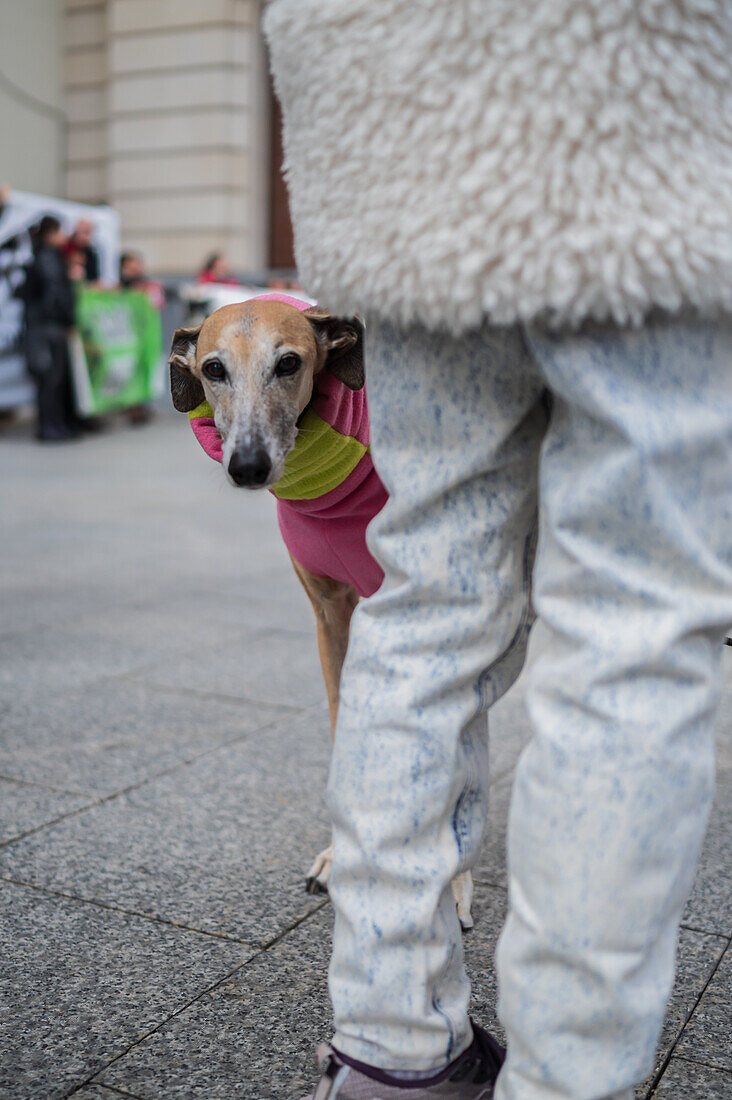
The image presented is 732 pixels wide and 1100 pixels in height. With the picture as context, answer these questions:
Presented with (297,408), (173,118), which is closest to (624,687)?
(297,408)

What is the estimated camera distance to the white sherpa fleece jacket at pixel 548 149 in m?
1.05

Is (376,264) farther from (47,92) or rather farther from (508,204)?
(47,92)

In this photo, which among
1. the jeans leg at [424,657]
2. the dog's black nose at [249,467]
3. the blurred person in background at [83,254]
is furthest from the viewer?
the blurred person in background at [83,254]

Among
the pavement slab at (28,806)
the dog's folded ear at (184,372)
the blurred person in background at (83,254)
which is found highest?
the blurred person in background at (83,254)

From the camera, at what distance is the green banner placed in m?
10.4

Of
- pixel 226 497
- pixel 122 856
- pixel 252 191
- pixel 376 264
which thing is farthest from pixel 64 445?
pixel 376 264

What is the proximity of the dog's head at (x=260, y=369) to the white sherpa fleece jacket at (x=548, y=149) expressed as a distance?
29.3 inches

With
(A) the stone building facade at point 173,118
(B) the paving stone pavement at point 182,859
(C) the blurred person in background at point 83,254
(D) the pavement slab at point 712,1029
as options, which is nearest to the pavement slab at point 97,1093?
(B) the paving stone pavement at point 182,859

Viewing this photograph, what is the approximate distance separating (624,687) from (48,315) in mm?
A: 9649

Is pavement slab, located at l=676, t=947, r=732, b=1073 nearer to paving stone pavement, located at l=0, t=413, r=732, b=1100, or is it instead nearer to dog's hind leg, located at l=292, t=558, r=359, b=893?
paving stone pavement, located at l=0, t=413, r=732, b=1100

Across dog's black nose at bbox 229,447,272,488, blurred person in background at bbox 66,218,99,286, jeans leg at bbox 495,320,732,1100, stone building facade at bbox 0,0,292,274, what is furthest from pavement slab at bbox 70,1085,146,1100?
stone building facade at bbox 0,0,292,274

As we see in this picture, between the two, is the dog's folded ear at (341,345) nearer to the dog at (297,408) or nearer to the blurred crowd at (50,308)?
the dog at (297,408)

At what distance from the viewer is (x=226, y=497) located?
775cm

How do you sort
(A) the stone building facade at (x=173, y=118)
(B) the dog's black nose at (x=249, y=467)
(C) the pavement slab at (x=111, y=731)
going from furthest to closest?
1. (A) the stone building facade at (x=173, y=118)
2. (C) the pavement slab at (x=111, y=731)
3. (B) the dog's black nose at (x=249, y=467)
